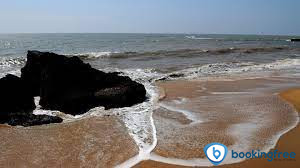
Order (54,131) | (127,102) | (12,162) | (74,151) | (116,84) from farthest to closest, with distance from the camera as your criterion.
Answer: (116,84) < (127,102) < (54,131) < (74,151) < (12,162)

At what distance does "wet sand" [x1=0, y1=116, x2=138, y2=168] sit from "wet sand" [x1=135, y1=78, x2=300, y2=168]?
2.62ft

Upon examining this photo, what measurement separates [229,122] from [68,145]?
4105 millimetres

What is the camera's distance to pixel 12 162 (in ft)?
18.1

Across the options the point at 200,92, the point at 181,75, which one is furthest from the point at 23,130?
the point at 181,75

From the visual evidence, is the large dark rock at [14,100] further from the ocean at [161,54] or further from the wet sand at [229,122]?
the ocean at [161,54]

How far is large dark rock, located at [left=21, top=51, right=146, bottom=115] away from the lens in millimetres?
9695

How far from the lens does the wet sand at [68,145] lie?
5461 millimetres

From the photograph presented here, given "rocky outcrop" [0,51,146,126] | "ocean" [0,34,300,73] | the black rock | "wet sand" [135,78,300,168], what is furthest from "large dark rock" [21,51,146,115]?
"ocean" [0,34,300,73]

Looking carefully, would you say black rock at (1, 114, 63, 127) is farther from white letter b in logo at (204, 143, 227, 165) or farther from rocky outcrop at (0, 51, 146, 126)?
white letter b in logo at (204, 143, 227, 165)

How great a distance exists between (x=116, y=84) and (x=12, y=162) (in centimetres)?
598

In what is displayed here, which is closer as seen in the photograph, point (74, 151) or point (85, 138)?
point (74, 151)

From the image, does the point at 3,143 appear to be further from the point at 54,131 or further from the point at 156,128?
the point at 156,128

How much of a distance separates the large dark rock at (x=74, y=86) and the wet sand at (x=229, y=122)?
1.52m

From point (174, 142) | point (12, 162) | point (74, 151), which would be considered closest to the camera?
point (12, 162)
